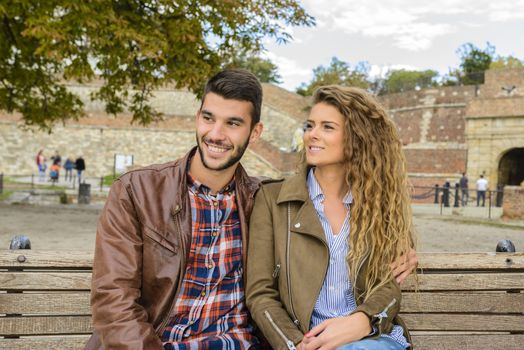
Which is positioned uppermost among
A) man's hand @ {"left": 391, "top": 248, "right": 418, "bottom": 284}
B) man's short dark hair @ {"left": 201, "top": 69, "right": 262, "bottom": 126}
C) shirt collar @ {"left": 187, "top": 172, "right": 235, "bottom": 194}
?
man's short dark hair @ {"left": 201, "top": 69, "right": 262, "bottom": 126}

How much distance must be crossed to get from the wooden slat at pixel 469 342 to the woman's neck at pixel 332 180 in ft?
3.00

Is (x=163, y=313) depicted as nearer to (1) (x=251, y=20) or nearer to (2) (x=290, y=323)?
(2) (x=290, y=323)

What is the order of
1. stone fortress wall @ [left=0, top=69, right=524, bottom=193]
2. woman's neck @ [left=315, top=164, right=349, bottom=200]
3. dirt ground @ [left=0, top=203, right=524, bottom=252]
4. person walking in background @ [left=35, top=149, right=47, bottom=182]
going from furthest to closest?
1. person walking in background @ [left=35, top=149, right=47, bottom=182]
2. stone fortress wall @ [left=0, top=69, right=524, bottom=193]
3. dirt ground @ [left=0, top=203, right=524, bottom=252]
4. woman's neck @ [left=315, top=164, right=349, bottom=200]

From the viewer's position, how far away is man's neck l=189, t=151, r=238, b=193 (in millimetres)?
2781

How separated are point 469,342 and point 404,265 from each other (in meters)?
0.69

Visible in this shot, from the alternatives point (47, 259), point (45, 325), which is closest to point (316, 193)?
point (47, 259)

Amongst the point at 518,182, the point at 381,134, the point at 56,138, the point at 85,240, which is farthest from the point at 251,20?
the point at 56,138

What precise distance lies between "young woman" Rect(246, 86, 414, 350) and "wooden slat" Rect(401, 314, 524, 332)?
0.33m

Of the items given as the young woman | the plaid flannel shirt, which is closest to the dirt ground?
the young woman

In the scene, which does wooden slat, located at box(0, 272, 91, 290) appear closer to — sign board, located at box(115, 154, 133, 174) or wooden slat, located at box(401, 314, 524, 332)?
wooden slat, located at box(401, 314, 524, 332)

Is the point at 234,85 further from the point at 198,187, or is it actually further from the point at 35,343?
the point at 35,343

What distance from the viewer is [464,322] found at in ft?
10.3

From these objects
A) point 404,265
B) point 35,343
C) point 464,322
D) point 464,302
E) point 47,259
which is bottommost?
point 35,343

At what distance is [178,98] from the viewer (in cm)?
4519
